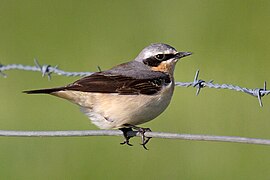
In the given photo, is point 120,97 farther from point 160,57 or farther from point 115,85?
point 160,57

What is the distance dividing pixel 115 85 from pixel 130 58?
4056 millimetres

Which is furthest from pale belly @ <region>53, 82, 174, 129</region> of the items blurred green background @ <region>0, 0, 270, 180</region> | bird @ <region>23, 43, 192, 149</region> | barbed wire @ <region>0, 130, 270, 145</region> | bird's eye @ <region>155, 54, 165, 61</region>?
blurred green background @ <region>0, 0, 270, 180</region>

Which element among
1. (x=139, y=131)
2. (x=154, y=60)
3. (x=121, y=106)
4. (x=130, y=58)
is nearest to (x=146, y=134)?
(x=139, y=131)

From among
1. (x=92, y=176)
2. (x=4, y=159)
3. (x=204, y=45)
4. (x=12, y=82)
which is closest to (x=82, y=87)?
(x=92, y=176)

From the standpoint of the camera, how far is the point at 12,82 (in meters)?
9.22

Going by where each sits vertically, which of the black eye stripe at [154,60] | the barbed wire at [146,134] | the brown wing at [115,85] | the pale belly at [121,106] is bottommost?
the barbed wire at [146,134]

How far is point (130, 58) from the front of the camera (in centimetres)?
948

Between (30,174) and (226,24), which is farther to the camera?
(226,24)

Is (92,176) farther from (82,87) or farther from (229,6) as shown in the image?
(229,6)

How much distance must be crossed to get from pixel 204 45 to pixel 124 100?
4484 millimetres

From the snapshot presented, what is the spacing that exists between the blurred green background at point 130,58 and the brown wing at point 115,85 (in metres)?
1.72

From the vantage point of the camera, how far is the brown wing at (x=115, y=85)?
5391 mm

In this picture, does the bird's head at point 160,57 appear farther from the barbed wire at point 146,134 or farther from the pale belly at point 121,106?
the barbed wire at point 146,134

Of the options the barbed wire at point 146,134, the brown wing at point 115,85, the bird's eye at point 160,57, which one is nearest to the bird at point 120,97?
the brown wing at point 115,85
